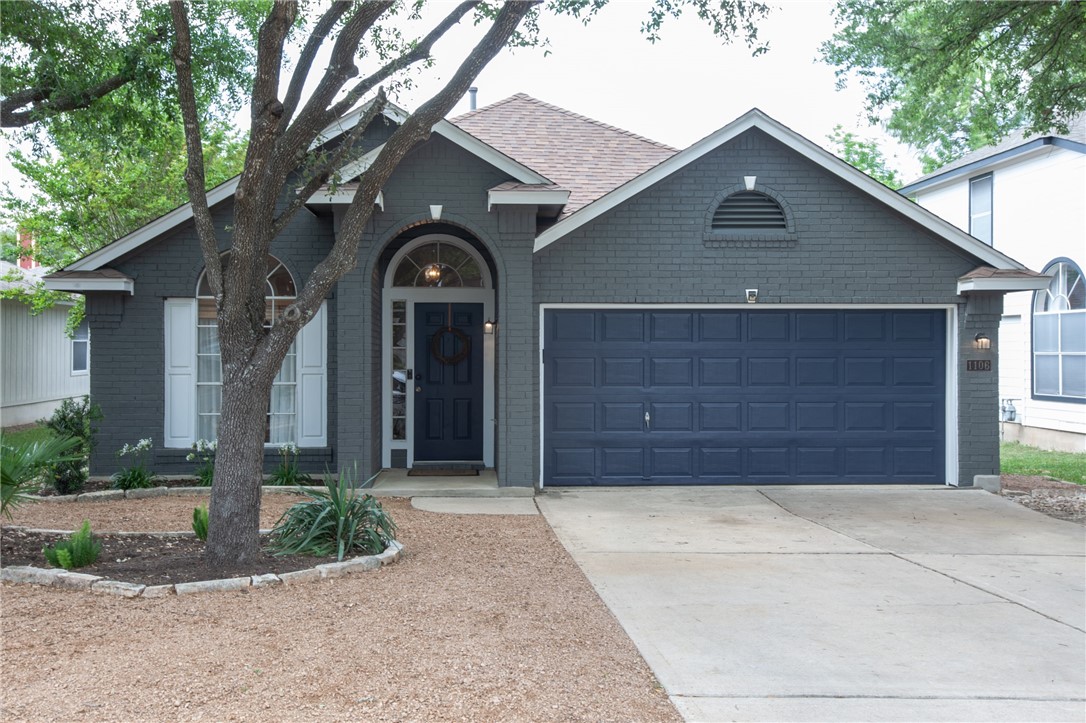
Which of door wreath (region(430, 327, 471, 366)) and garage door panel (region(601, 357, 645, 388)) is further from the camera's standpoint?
door wreath (region(430, 327, 471, 366))

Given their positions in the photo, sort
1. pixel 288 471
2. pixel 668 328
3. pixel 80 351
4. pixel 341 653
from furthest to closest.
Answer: pixel 80 351 → pixel 668 328 → pixel 288 471 → pixel 341 653

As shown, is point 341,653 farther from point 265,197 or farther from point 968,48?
point 968,48

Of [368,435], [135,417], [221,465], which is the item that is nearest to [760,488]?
[368,435]

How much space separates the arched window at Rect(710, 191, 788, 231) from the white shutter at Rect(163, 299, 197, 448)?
6910 mm

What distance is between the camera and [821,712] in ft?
15.5

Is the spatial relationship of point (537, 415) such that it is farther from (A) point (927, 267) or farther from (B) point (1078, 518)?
(B) point (1078, 518)

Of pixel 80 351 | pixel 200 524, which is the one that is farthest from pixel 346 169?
pixel 80 351

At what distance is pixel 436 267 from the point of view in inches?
516

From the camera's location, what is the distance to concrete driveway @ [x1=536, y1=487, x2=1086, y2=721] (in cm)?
498

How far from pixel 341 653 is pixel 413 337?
26.6 feet

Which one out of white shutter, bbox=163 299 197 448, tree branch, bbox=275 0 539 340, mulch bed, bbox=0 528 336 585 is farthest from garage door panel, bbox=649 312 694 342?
mulch bed, bbox=0 528 336 585

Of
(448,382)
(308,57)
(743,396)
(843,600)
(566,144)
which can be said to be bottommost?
(843,600)

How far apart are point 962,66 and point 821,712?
34.2 feet

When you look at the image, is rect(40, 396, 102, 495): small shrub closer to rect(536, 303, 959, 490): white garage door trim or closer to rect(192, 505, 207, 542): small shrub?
rect(192, 505, 207, 542): small shrub
